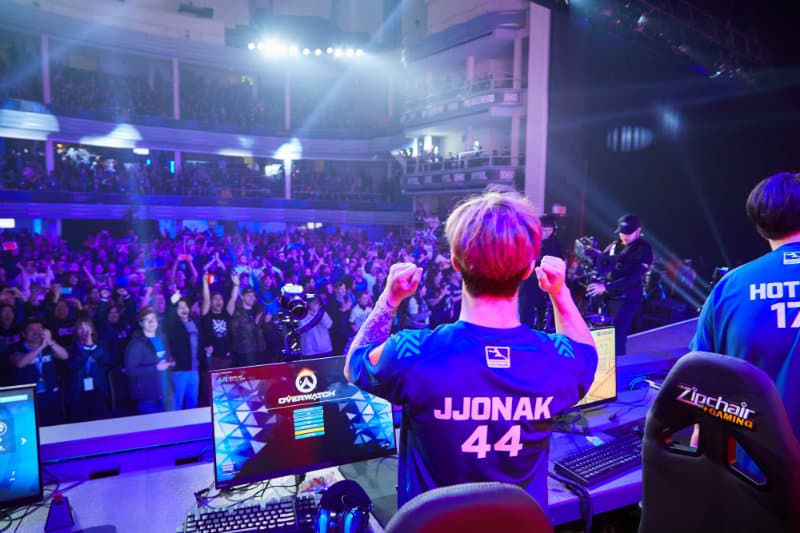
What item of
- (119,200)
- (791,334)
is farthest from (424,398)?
(119,200)

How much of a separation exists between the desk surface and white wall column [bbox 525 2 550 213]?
10.3 metres

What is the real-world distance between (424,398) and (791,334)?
4.15 ft

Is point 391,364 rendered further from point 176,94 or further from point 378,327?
point 176,94

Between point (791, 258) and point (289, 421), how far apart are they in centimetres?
166

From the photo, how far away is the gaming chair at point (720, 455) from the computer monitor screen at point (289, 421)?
3.15 feet

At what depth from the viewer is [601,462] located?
6.27ft

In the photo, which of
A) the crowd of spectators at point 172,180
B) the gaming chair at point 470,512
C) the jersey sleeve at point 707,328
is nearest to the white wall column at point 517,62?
the crowd of spectators at point 172,180

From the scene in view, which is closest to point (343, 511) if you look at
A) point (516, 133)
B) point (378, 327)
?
point (378, 327)

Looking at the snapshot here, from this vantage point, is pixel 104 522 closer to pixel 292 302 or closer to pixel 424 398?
pixel 292 302

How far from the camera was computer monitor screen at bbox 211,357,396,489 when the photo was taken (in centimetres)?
167

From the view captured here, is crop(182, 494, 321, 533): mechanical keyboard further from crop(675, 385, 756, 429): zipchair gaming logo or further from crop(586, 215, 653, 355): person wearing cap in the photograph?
crop(586, 215, 653, 355): person wearing cap

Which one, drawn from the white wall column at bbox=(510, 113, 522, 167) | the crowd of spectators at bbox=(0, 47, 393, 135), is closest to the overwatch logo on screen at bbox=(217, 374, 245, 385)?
the white wall column at bbox=(510, 113, 522, 167)

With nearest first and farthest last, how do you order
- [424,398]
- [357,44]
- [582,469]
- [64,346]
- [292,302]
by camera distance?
[424,398], [292,302], [582,469], [64,346], [357,44]

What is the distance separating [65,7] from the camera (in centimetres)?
1567
